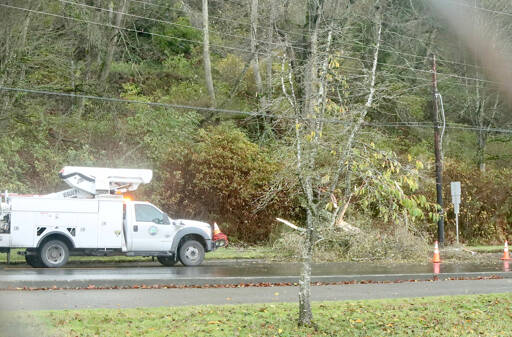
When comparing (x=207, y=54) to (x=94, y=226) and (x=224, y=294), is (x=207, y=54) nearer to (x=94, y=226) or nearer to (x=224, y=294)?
(x=94, y=226)

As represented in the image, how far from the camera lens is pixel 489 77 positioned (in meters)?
2.09

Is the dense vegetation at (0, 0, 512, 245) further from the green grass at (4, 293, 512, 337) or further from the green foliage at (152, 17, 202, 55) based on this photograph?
the green grass at (4, 293, 512, 337)

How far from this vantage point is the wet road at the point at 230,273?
15.6 metres

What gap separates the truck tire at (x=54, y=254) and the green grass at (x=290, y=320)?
9.79 m

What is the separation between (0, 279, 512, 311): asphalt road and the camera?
41.0ft

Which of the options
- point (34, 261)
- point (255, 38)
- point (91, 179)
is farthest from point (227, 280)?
point (255, 38)

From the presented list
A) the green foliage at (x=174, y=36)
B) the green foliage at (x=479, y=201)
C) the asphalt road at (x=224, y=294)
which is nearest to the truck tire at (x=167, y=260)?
the asphalt road at (x=224, y=294)

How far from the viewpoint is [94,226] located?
2102cm

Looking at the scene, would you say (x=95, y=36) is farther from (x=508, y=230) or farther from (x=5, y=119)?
(x=508, y=230)

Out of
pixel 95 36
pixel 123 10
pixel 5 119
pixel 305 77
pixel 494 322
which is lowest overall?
pixel 494 322

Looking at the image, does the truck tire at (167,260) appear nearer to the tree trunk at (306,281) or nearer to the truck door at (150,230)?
the truck door at (150,230)

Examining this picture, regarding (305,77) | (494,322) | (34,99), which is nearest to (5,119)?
(34,99)

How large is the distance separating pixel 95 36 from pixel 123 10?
11.9ft

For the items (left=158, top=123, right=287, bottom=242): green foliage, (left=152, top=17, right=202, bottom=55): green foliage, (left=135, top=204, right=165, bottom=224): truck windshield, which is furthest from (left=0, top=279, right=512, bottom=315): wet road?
(left=152, top=17, right=202, bottom=55): green foliage
